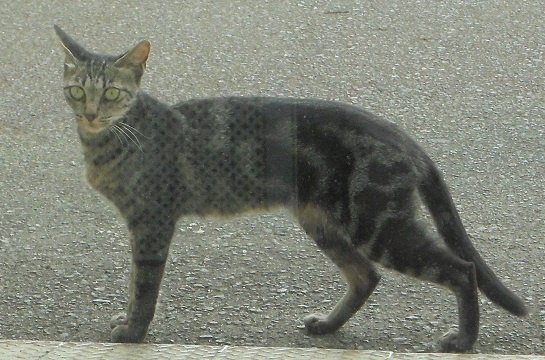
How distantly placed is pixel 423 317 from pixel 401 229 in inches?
12.8

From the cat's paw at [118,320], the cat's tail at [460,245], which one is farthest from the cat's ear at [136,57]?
the cat's tail at [460,245]

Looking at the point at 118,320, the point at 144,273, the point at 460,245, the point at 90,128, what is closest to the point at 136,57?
the point at 90,128

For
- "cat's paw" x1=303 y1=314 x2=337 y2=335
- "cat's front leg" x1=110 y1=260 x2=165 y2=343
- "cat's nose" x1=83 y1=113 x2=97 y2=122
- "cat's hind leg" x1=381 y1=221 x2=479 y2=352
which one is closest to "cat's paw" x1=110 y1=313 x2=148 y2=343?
"cat's front leg" x1=110 y1=260 x2=165 y2=343

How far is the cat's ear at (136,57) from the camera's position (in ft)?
7.84

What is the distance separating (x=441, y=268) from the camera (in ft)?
7.78

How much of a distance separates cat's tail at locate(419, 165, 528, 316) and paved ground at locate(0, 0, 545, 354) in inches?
3.3

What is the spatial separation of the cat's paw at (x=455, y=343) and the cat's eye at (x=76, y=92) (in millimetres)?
1025

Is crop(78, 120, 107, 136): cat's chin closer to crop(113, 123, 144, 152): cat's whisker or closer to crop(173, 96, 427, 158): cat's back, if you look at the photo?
crop(113, 123, 144, 152): cat's whisker

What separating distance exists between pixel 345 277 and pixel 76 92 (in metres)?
0.81

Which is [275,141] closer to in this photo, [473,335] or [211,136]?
[211,136]

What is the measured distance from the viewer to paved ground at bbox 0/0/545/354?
2.65 meters

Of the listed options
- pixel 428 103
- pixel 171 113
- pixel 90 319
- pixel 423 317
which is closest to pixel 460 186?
→ pixel 428 103

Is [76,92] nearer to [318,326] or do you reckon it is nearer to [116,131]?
[116,131]

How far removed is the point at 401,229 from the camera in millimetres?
2350
